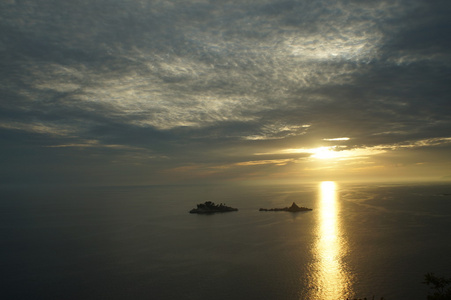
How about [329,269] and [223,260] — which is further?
[223,260]

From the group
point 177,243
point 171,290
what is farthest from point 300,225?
point 171,290

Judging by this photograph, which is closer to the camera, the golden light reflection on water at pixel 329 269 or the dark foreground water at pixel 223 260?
the golden light reflection on water at pixel 329 269

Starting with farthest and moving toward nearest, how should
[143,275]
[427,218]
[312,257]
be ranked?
[427,218] → [312,257] → [143,275]

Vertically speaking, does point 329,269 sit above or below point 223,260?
below

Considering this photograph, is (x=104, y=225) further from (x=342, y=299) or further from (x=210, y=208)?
(x=342, y=299)

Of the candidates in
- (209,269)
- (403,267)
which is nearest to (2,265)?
(209,269)

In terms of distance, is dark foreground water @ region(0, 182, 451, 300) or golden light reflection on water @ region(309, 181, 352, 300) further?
dark foreground water @ region(0, 182, 451, 300)

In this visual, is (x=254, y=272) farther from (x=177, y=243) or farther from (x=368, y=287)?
(x=177, y=243)

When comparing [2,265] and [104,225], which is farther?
[104,225]

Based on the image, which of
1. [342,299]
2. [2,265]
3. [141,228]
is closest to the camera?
[342,299]
